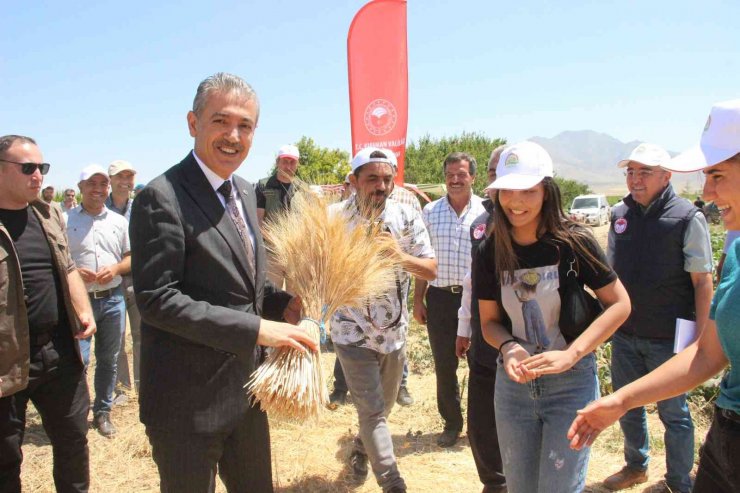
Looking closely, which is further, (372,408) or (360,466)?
(360,466)

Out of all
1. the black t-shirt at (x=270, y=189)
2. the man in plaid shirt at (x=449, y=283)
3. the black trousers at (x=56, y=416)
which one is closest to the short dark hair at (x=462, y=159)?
the man in plaid shirt at (x=449, y=283)

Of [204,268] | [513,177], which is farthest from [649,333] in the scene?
[204,268]

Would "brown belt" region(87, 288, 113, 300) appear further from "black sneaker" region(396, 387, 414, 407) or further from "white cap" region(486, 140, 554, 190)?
"white cap" region(486, 140, 554, 190)

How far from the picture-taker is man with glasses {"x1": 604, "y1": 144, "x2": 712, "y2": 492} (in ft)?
10.9

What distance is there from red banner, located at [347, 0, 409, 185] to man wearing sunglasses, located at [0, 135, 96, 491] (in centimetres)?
517

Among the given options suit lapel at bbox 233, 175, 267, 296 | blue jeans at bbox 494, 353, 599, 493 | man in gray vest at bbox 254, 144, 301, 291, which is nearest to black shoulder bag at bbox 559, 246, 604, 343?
blue jeans at bbox 494, 353, 599, 493

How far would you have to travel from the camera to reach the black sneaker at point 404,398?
17.4 ft

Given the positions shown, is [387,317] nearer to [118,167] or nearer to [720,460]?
[720,460]

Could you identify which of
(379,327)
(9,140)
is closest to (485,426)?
(379,327)

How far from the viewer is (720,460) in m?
1.77

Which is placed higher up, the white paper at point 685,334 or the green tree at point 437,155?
the green tree at point 437,155

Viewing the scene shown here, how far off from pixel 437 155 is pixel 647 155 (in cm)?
3170

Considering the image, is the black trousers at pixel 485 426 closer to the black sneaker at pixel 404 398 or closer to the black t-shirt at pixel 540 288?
the black t-shirt at pixel 540 288

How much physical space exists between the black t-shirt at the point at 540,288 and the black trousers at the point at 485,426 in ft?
2.19
